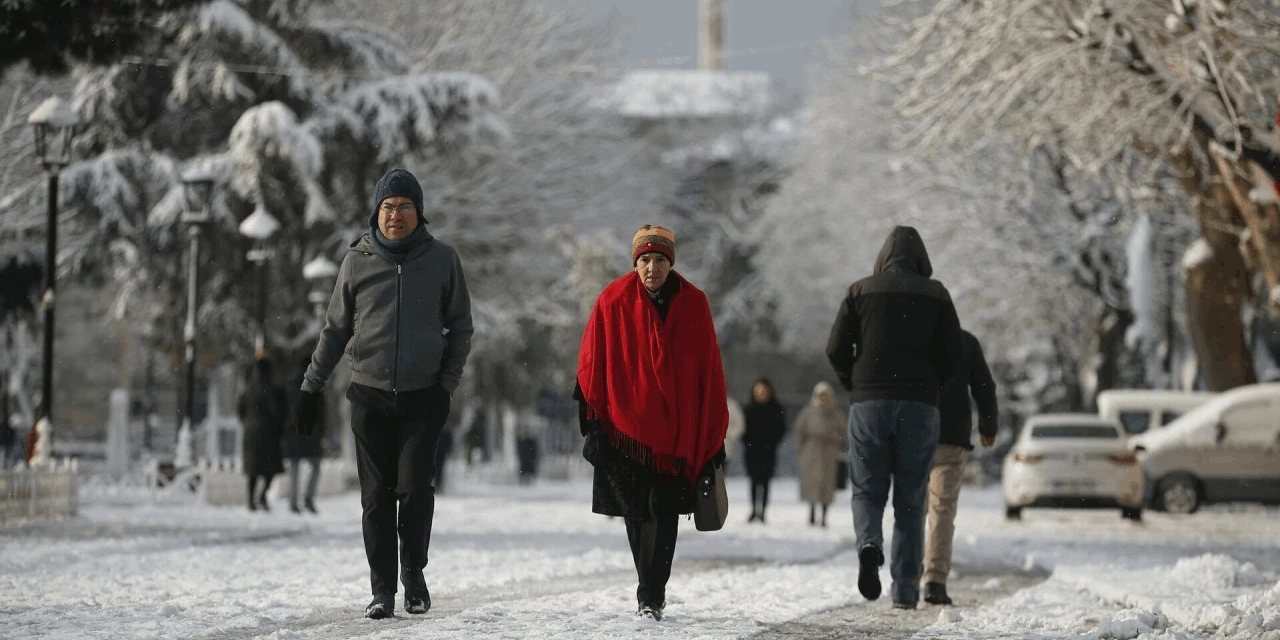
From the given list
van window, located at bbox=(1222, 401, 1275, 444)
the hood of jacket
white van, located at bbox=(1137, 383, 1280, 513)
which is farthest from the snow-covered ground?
van window, located at bbox=(1222, 401, 1275, 444)

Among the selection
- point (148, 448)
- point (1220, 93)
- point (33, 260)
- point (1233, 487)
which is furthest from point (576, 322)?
point (1220, 93)

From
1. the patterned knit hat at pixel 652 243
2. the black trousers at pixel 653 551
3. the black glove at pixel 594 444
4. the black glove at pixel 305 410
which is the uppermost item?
the patterned knit hat at pixel 652 243

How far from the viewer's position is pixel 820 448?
22.6 metres

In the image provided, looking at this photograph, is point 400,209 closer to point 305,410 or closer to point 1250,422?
point 305,410

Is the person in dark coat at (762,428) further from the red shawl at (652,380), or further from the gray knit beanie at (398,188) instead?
the gray knit beanie at (398,188)

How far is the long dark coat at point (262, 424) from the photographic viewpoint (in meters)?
21.6

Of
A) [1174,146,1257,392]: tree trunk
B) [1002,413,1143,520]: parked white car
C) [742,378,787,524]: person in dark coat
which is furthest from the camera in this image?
[1174,146,1257,392]: tree trunk

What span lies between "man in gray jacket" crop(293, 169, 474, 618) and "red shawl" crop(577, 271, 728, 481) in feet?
2.05

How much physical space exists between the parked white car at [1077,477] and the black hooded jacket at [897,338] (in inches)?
584

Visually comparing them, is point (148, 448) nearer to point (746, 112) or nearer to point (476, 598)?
point (746, 112)

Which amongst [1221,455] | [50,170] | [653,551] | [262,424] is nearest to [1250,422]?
[1221,455]

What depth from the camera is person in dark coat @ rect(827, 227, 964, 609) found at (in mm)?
9734

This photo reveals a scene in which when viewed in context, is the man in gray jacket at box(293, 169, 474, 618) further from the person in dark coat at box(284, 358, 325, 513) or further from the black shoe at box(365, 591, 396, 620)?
the person in dark coat at box(284, 358, 325, 513)

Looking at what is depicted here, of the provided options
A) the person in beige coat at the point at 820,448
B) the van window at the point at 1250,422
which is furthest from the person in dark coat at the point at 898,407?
the van window at the point at 1250,422
